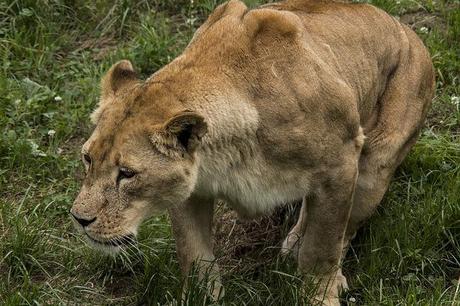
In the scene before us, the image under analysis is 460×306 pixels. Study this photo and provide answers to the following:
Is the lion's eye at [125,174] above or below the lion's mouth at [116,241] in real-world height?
above

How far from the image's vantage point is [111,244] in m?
4.66

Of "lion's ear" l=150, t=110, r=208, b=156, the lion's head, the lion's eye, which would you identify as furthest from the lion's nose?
"lion's ear" l=150, t=110, r=208, b=156

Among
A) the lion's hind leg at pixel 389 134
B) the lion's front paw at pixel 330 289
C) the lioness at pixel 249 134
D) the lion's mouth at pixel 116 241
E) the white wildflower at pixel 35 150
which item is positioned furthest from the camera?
the white wildflower at pixel 35 150

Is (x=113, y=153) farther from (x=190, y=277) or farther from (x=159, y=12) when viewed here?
(x=159, y=12)

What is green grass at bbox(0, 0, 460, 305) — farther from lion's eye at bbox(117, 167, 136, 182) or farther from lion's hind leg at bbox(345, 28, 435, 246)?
lion's eye at bbox(117, 167, 136, 182)

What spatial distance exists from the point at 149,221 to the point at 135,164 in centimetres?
149

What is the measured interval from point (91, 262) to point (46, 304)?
0.54m

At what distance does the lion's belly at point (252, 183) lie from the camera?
4.77 metres

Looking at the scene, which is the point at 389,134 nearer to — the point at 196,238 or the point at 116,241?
the point at 196,238

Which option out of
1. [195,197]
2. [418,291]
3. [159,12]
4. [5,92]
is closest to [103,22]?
[159,12]

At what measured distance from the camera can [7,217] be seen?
581cm

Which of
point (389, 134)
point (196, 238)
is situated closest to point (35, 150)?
point (196, 238)

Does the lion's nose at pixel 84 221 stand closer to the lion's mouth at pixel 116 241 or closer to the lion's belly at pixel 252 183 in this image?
the lion's mouth at pixel 116 241

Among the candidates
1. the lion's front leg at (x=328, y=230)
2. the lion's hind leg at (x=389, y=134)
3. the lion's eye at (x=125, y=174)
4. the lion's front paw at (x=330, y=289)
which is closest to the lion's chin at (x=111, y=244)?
the lion's eye at (x=125, y=174)
